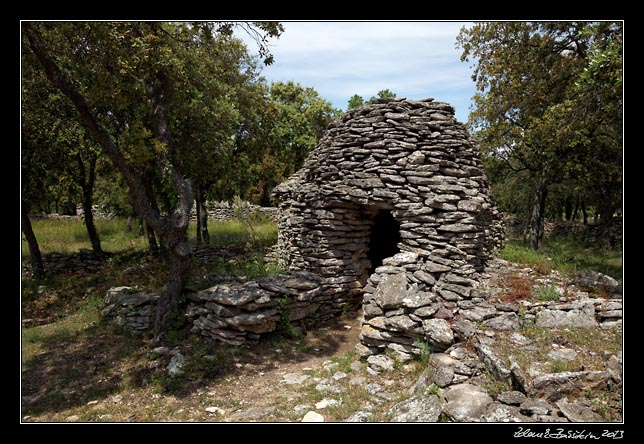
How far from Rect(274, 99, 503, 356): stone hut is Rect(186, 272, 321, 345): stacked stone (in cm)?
90

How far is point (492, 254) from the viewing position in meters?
8.67

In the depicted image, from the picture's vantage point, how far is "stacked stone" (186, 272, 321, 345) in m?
7.38

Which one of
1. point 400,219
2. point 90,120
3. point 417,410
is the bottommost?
point 417,410

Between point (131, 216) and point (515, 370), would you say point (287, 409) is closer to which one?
point (515, 370)

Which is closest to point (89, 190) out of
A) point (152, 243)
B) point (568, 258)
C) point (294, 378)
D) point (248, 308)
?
point (152, 243)

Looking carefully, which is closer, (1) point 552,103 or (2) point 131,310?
(2) point 131,310

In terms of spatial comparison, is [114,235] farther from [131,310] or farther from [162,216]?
[162,216]

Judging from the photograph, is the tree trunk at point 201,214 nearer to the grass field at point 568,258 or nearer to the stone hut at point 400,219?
the stone hut at point 400,219

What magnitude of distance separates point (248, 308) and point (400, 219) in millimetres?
3492

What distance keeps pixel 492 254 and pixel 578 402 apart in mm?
4891

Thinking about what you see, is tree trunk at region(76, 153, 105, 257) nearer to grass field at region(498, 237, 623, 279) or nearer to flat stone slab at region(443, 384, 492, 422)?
flat stone slab at region(443, 384, 492, 422)

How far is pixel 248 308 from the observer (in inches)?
293

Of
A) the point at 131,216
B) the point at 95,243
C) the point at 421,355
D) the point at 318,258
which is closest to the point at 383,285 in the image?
the point at 421,355

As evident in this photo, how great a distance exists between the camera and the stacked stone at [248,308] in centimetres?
738
